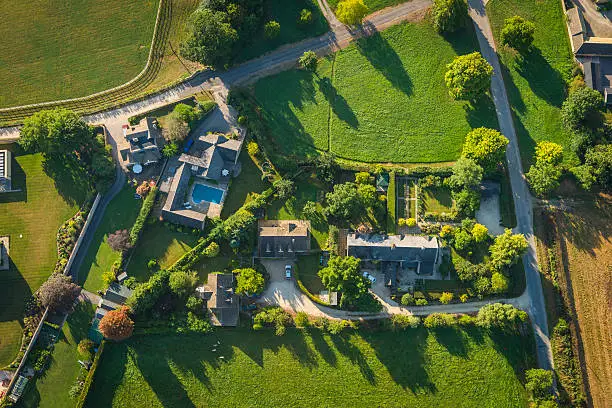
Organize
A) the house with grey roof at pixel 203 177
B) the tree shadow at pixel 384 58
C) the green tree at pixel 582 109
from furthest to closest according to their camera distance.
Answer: the tree shadow at pixel 384 58, the house with grey roof at pixel 203 177, the green tree at pixel 582 109

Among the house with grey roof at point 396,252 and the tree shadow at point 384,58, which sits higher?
the tree shadow at point 384,58

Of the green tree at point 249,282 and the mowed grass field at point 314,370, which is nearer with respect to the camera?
the green tree at point 249,282

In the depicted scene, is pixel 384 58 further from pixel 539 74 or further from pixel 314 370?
pixel 314 370

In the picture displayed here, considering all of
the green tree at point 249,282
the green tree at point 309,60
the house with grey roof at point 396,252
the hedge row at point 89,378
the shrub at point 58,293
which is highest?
the green tree at point 309,60

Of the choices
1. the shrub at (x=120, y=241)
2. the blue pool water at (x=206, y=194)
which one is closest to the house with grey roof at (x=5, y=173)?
the shrub at (x=120, y=241)

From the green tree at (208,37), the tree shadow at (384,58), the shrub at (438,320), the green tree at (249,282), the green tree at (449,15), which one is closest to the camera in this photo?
the green tree at (249,282)

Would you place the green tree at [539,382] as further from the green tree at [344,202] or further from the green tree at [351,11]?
the green tree at [351,11]

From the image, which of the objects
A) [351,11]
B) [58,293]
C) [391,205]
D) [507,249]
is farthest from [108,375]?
[351,11]

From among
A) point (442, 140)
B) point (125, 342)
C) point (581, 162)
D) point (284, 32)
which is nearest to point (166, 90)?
point (284, 32)
